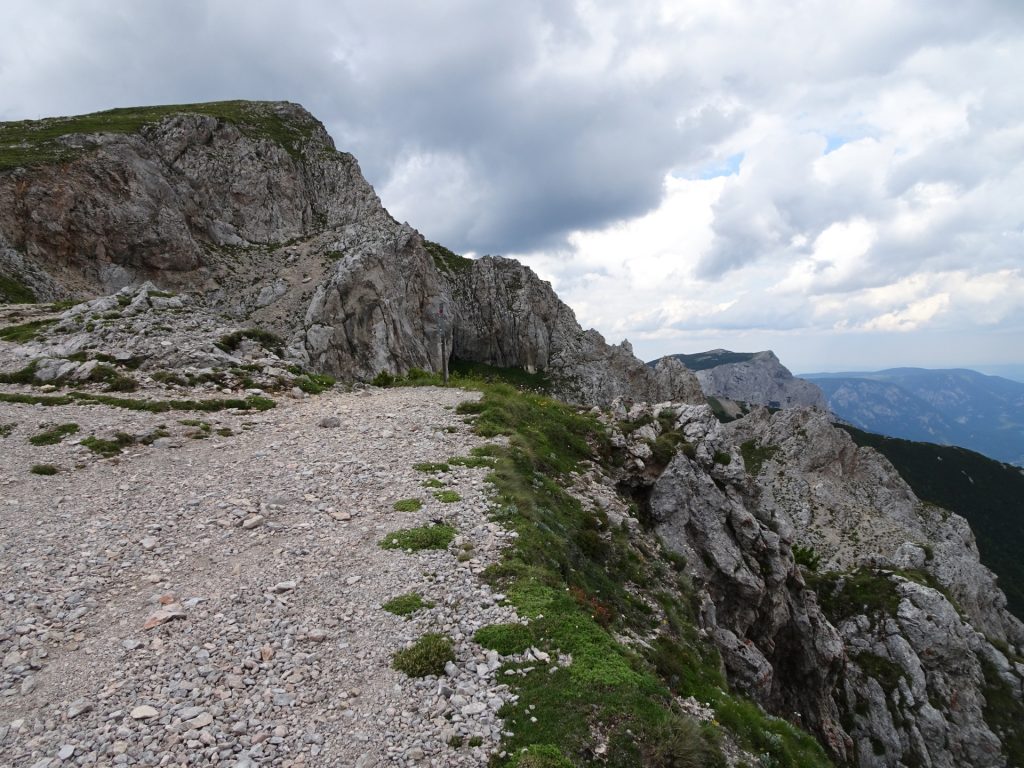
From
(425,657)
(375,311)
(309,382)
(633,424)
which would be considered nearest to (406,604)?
(425,657)

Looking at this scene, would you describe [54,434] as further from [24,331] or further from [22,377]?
[24,331]

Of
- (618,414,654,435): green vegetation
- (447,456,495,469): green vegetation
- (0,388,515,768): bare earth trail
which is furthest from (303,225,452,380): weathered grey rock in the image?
(0,388,515,768): bare earth trail

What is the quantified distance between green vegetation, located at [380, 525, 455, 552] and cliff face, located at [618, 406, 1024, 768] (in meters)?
11.9

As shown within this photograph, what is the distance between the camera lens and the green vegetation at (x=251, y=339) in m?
30.4

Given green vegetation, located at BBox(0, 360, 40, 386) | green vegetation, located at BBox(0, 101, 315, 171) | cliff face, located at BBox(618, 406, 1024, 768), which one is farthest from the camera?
green vegetation, located at BBox(0, 101, 315, 171)

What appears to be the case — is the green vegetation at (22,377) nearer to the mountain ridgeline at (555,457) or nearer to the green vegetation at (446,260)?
the mountain ridgeline at (555,457)

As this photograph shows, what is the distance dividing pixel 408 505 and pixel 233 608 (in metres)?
5.40

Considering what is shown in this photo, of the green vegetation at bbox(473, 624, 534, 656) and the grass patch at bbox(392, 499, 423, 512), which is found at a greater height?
the grass patch at bbox(392, 499, 423, 512)

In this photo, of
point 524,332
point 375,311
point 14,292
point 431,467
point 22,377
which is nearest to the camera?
point 431,467

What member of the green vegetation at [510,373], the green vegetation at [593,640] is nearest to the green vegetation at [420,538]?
the green vegetation at [593,640]

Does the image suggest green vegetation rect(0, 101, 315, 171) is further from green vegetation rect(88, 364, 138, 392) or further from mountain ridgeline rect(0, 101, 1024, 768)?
green vegetation rect(88, 364, 138, 392)

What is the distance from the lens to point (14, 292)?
152 ft

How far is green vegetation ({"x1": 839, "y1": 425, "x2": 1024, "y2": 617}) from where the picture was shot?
466ft

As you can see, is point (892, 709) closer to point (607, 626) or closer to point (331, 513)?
point (607, 626)
